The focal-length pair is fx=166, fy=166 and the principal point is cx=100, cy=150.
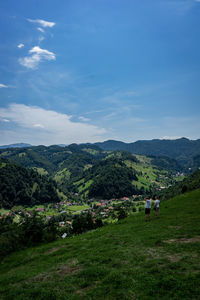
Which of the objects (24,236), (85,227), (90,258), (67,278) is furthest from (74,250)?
(85,227)

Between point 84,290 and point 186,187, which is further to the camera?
point 186,187

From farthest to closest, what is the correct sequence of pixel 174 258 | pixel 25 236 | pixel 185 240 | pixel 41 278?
1. pixel 25 236
2. pixel 185 240
3. pixel 41 278
4. pixel 174 258

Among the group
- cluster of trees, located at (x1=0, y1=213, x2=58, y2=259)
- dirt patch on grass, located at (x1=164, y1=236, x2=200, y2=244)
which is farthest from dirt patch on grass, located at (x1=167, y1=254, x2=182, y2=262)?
cluster of trees, located at (x1=0, y1=213, x2=58, y2=259)

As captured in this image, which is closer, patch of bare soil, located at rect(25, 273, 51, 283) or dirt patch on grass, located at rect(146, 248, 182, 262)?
dirt patch on grass, located at rect(146, 248, 182, 262)

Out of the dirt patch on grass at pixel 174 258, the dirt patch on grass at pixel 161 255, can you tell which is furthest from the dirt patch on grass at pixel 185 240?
the dirt patch on grass at pixel 174 258

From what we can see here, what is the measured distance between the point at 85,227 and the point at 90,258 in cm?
3335

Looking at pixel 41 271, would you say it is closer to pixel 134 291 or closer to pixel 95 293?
pixel 95 293

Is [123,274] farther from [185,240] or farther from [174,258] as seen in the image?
[185,240]

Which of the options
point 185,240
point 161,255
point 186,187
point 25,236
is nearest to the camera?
point 161,255

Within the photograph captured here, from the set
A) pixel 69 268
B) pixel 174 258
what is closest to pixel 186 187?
pixel 174 258

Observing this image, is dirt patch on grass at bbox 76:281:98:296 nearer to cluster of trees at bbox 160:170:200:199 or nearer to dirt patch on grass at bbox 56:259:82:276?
dirt patch on grass at bbox 56:259:82:276

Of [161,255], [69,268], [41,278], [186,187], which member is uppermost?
[161,255]

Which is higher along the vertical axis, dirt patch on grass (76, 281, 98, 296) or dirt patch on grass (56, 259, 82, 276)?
dirt patch on grass (76, 281, 98, 296)

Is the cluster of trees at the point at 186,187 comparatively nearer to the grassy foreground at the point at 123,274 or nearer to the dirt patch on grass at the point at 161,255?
the grassy foreground at the point at 123,274
